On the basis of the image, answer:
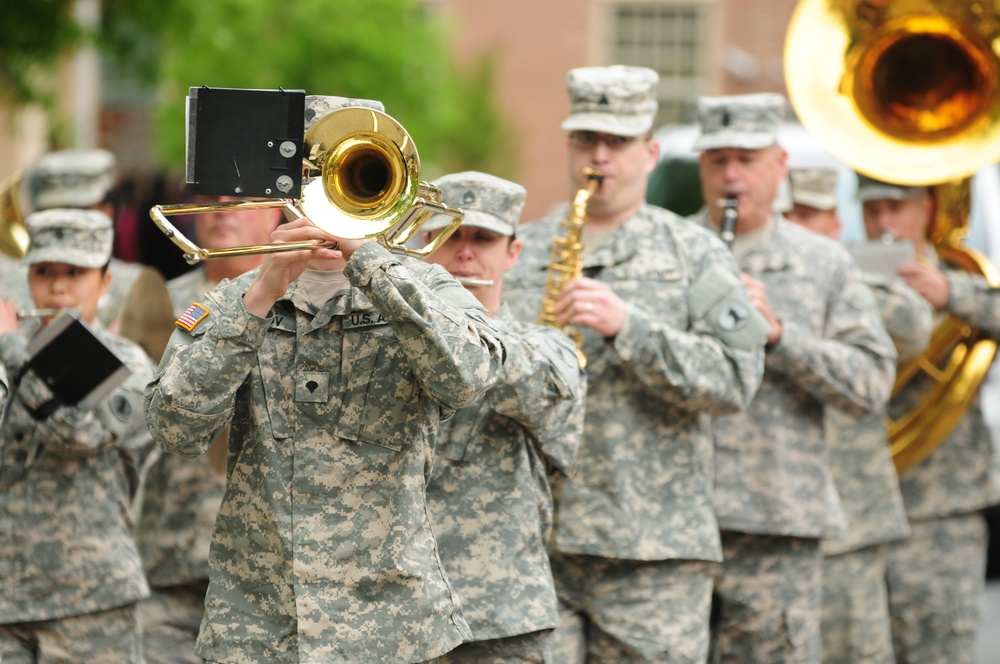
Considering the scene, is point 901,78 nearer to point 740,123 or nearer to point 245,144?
point 740,123

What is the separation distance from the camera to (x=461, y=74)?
28.5m

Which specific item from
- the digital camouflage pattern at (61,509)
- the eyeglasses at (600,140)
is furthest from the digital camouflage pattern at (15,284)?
the eyeglasses at (600,140)

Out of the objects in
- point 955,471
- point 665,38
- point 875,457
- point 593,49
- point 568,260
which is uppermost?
point 568,260

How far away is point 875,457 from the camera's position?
25.1 feet

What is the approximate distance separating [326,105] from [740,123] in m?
2.78

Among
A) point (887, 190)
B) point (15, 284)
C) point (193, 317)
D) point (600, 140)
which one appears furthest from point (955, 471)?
point (193, 317)

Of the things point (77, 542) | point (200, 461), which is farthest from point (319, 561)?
point (200, 461)

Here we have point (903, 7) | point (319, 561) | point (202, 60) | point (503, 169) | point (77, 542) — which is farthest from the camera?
point (503, 169)

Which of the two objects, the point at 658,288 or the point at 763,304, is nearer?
the point at 658,288

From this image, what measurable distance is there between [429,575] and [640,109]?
94.1 inches

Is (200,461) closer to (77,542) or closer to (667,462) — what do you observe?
(77,542)

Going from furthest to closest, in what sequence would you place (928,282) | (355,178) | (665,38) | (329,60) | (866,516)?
(665,38)
(329,60)
(928,282)
(866,516)
(355,178)

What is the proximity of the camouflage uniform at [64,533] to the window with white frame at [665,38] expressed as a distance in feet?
76.3

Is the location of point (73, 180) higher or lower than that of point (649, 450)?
higher
